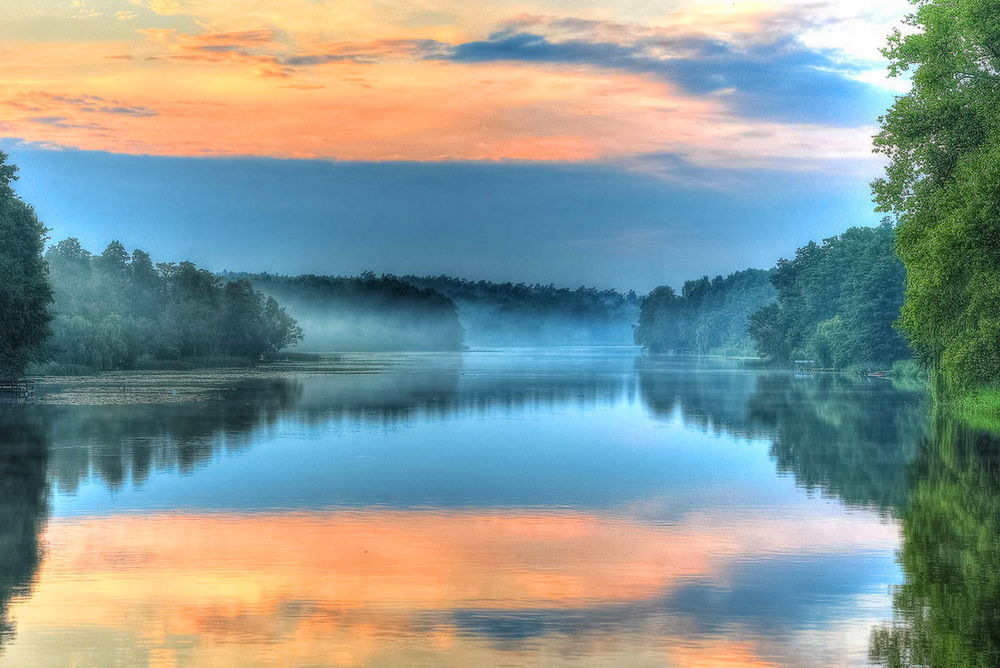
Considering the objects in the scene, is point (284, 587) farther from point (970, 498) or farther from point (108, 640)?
point (970, 498)

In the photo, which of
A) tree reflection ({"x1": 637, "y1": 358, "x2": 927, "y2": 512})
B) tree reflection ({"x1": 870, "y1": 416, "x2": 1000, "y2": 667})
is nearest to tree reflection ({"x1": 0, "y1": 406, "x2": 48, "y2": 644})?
tree reflection ({"x1": 870, "y1": 416, "x2": 1000, "y2": 667})

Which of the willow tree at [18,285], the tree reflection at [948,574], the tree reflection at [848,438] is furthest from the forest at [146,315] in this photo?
the tree reflection at [948,574]

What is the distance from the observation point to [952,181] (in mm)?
44719

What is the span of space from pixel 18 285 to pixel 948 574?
58.6 metres

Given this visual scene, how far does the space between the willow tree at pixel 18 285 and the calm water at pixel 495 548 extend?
24.2 metres

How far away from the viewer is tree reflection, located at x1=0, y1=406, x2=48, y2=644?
16859 millimetres

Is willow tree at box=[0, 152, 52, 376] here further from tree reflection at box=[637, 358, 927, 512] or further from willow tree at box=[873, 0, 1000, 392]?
willow tree at box=[873, 0, 1000, 392]

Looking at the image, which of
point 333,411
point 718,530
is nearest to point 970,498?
point 718,530

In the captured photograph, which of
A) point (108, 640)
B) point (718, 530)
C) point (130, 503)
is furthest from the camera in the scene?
point (130, 503)

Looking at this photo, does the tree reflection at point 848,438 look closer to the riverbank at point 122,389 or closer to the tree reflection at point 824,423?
the tree reflection at point 824,423

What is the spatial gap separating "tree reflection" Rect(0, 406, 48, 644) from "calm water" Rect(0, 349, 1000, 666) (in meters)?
0.09

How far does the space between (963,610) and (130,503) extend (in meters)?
16.8

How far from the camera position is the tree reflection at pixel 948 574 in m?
13.6

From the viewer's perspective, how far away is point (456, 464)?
34531 millimetres
